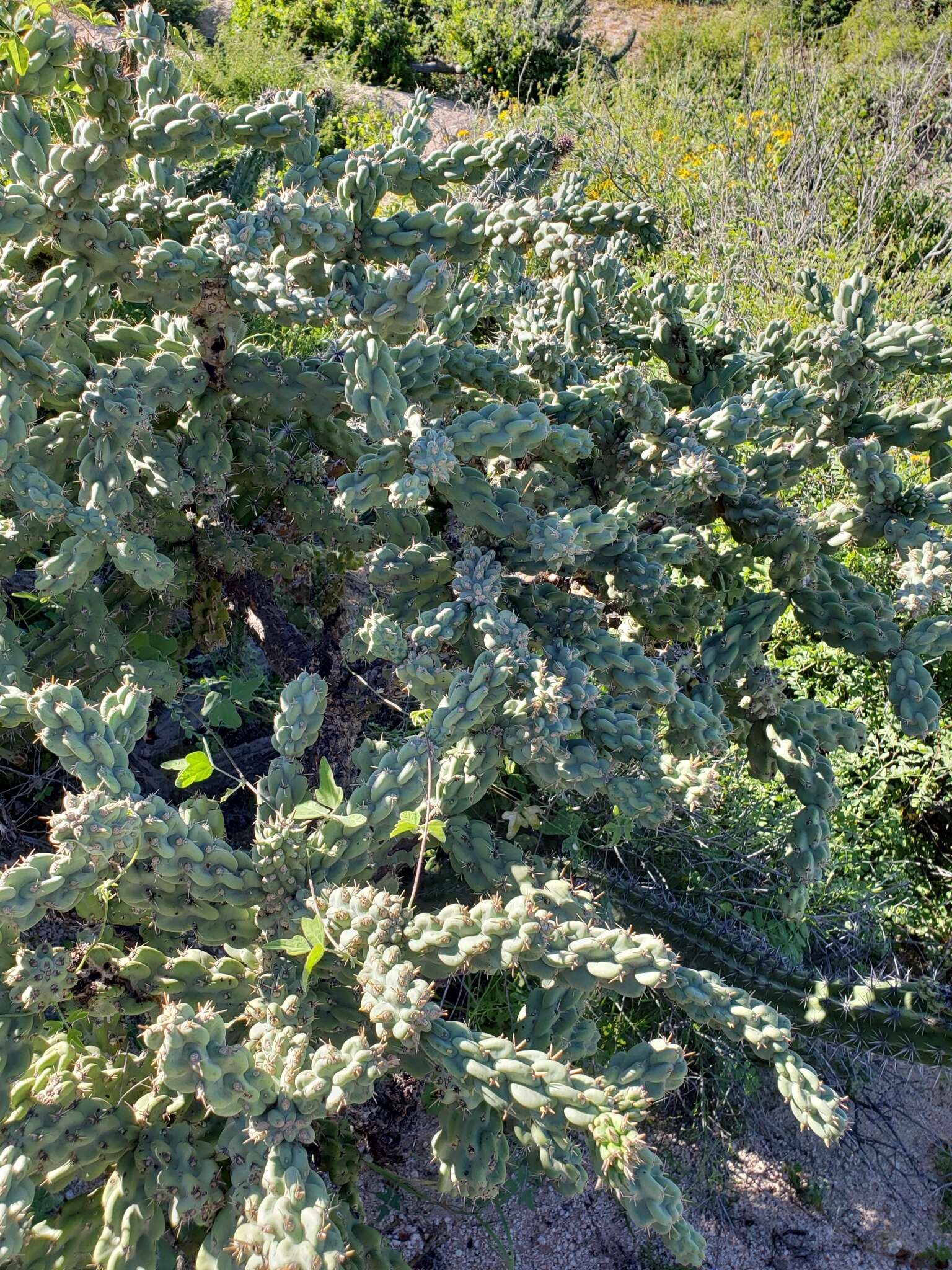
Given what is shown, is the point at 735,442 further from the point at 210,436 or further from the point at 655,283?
the point at 210,436

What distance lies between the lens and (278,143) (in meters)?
2.23

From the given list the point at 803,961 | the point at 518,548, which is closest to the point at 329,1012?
the point at 518,548

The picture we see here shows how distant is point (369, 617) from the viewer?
7.16 feet

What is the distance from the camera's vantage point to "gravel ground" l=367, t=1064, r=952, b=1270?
2.28m

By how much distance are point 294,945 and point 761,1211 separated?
5.29ft

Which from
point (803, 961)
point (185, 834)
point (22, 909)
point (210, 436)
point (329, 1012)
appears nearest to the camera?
point (22, 909)

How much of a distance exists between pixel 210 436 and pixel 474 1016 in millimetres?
1603

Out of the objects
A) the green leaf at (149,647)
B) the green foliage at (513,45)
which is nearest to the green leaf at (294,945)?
the green leaf at (149,647)

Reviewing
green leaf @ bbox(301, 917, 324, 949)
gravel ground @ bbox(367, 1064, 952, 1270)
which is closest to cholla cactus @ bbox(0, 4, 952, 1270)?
green leaf @ bbox(301, 917, 324, 949)

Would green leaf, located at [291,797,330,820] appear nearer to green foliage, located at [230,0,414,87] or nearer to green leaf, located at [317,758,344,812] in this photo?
green leaf, located at [317,758,344,812]

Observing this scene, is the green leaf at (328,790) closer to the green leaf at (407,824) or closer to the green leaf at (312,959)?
the green leaf at (407,824)

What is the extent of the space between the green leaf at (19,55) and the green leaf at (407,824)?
1.69 meters

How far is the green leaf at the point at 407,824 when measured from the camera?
1806mm

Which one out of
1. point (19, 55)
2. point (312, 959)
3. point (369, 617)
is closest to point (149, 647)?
point (369, 617)
